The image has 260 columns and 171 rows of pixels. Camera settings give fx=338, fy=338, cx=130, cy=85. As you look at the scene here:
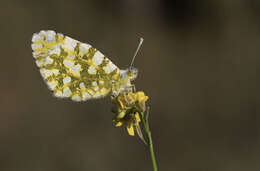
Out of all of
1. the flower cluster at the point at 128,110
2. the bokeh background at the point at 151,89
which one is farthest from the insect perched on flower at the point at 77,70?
the bokeh background at the point at 151,89

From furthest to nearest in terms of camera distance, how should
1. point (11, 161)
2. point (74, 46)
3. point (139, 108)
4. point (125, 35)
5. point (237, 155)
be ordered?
1. point (125, 35)
2. point (237, 155)
3. point (11, 161)
4. point (74, 46)
5. point (139, 108)

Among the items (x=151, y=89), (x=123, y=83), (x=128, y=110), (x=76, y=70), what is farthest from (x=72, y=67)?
(x=151, y=89)

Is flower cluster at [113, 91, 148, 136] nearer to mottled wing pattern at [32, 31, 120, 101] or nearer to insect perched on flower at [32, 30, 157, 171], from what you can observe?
insect perched on flower at [32, 30, 157, 171]

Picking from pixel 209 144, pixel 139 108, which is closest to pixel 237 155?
pixel 209 144

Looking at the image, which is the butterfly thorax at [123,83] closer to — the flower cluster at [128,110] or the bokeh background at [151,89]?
the flower cluster at [128,110]

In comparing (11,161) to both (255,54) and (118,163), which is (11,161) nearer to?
(118,163)

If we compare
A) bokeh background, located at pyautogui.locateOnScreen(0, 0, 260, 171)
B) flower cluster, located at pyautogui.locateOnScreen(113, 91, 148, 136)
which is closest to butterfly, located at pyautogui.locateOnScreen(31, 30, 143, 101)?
flower cluster, located at pyautogui.locateOnScreen(113, 91, 148, 136)

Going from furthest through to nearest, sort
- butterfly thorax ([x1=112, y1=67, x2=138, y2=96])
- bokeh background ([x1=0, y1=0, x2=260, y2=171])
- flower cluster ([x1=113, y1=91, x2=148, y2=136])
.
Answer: bokeh background ([x1=0, y1=0, x2=260, y2=171]) < butterfly thorax ([x1=112, y1=67, x2=138, y2=96]) < flower cluster ([x1=113, y1=91, x2=148, y2=136])
